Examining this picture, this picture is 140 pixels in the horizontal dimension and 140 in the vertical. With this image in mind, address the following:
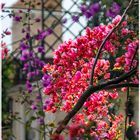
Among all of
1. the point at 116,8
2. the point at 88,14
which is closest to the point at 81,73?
the point at 116,8

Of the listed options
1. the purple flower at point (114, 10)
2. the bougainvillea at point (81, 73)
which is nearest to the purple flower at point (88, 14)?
the purple flower at point (114, 10)

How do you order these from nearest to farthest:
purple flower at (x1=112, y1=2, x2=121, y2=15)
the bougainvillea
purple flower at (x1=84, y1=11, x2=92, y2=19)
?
the bougainvillea
purple flower at (x1=112, y1=2, x2=121, y2=15)
purple flower at (x1=84, y1=11, x2=92, y2=19)

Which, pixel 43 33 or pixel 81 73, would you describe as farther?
pixel 43 33

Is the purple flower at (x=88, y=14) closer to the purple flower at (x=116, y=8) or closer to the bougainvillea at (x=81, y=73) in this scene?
the purple flower at (x=116, y=8)

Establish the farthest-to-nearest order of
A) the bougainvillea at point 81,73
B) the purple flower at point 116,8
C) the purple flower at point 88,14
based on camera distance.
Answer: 1. the purple flower at point 88,14
2. the purple flower at point 116,8
3. the bougainvillea at point 81,73

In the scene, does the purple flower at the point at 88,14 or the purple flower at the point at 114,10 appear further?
the purple flower at the point at 88,14

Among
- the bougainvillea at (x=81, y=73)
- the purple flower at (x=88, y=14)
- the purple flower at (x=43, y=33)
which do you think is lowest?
the bougainvillea at (x=81, y=73)

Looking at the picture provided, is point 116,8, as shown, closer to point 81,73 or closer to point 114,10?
point 114,10

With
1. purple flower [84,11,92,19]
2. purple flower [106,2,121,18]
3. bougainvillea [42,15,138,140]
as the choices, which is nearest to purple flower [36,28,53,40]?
purple flower [84,11,92,19]

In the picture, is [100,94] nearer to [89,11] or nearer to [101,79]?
[101,79]

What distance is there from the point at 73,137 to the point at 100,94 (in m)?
0.80

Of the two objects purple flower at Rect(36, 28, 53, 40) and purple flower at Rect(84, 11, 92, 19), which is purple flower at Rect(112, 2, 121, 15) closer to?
purple flower at Rect(84, 11, 92, 19)

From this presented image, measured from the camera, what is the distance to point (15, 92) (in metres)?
5.24

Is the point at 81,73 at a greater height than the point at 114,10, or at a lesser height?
lesser
